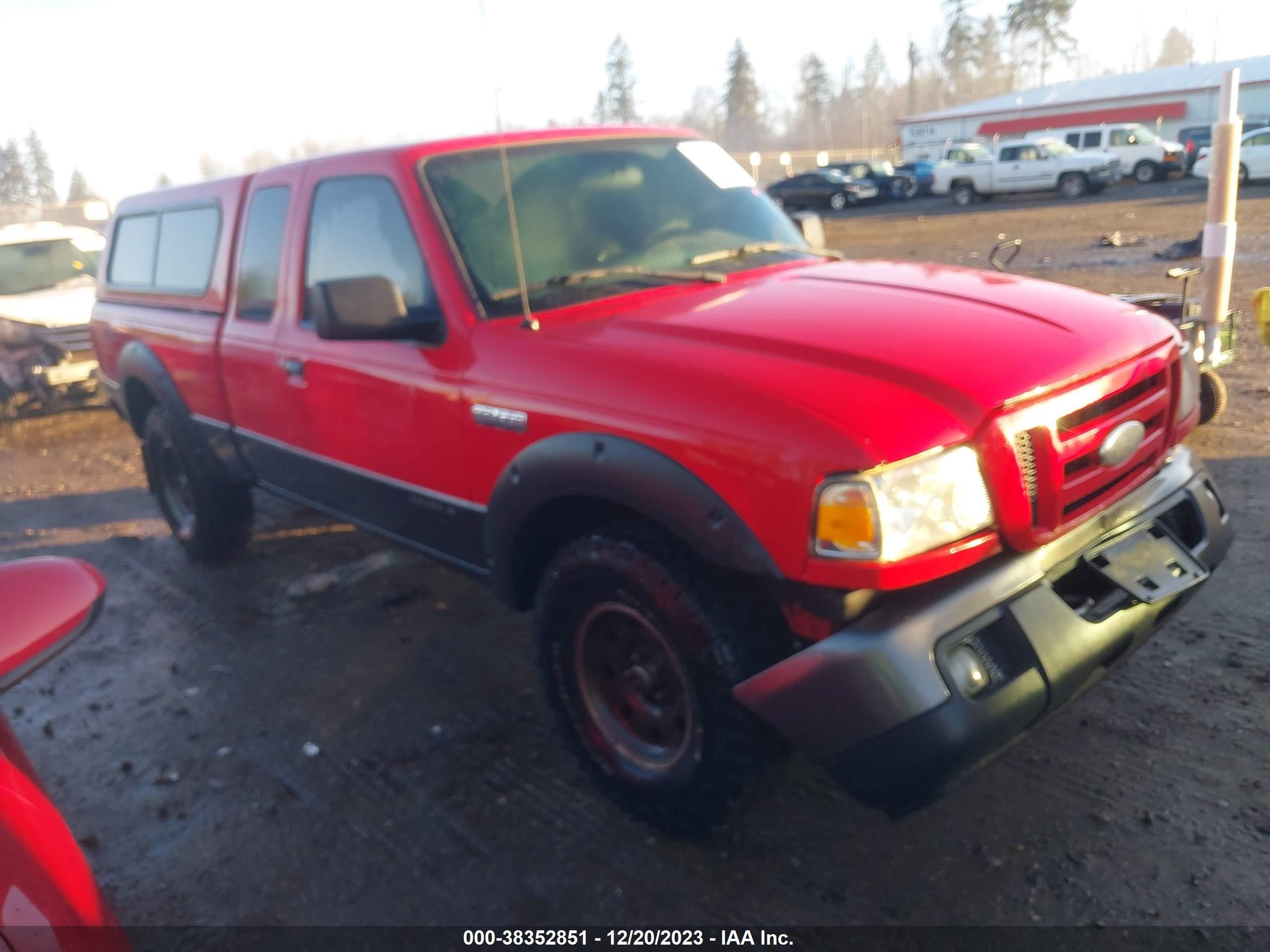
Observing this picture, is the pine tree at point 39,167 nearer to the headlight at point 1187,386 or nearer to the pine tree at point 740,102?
the pine tree at point 740,102

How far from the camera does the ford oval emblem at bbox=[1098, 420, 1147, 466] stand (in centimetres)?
250

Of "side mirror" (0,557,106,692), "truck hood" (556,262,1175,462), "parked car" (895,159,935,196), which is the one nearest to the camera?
"side mirror" (0,557,106,692)

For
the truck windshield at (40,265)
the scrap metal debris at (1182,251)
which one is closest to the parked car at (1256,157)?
the scrap metal debris at (1182,251)

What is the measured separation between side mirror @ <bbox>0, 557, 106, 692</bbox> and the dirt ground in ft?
4.50

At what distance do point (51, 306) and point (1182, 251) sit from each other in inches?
554

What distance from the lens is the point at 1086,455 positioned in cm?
246

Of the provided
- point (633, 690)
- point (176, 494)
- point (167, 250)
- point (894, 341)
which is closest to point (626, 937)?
point (633, 690)

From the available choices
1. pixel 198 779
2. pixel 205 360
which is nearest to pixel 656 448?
pixel 198 779

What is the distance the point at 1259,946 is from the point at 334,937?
227 cm

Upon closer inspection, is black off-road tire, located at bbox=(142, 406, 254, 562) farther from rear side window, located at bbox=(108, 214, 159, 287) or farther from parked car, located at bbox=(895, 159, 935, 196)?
parked car, located at bbox=(895, 159, 935, 196)

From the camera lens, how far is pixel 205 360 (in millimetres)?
4504

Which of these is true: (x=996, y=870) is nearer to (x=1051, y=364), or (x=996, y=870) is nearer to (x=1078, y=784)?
(x=1078, y=784)

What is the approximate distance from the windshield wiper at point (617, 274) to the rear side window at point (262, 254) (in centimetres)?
137

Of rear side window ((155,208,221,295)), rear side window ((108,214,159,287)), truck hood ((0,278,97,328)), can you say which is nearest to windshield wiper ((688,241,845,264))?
rear side window ((155,208,221,295))
